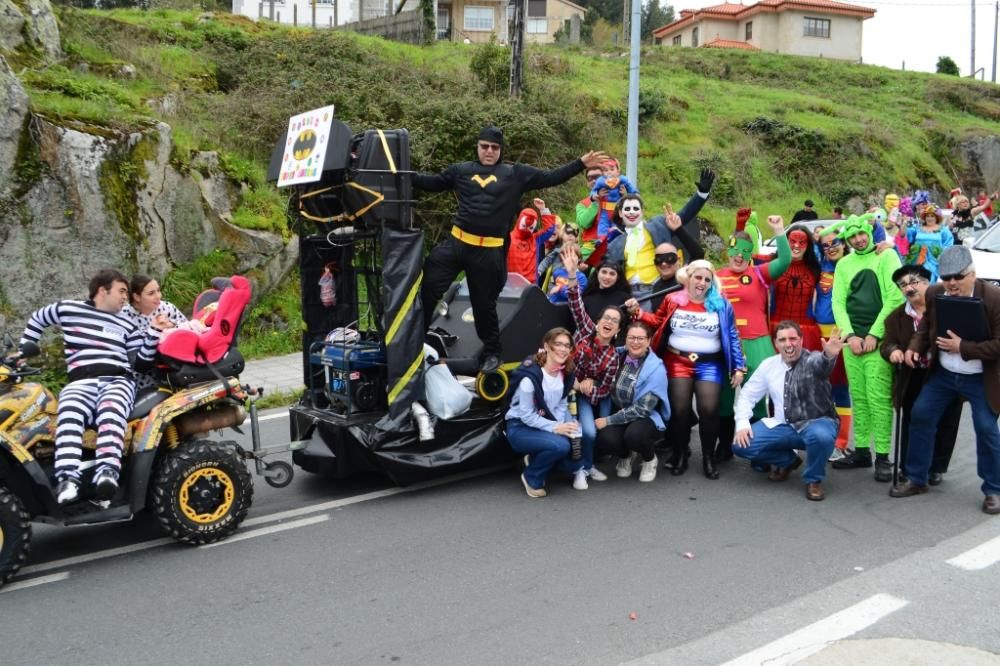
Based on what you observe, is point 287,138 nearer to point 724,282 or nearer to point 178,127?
point 724,282

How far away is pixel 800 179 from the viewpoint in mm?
26250

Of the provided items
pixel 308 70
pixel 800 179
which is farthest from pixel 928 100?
pixel 308 70

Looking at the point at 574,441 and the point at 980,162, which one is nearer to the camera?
the point at 574,441

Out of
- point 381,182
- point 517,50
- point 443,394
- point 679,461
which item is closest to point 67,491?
point 443,394

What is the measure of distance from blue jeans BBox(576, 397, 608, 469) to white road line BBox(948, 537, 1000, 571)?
2.49m

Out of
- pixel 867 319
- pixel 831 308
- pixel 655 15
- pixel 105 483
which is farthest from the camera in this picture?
pixel 655 15

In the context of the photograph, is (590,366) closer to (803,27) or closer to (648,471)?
(648,471)

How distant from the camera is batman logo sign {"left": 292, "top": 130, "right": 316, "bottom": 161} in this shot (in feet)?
20.7

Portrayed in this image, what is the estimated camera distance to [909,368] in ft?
21.0

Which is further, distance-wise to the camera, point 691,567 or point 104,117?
point 104,117

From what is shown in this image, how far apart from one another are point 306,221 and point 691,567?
384 centimetres

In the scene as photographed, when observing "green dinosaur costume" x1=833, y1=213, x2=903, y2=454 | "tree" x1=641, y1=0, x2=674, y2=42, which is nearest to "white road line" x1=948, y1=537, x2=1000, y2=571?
"green dinosaur costume" x1=833, y1=213, x2=903, y2=454

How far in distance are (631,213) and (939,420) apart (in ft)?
10.0

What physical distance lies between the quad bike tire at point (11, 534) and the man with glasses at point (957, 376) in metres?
5.58
